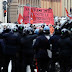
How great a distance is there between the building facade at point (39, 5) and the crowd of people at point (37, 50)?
46.0 meters

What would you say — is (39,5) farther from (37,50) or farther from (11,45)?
(37,50)

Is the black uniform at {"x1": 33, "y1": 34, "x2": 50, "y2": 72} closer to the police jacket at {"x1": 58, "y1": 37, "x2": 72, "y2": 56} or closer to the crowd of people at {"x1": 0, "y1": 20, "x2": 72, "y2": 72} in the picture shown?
the crowd of people at {"x1": 0, "y1": 20, "x2": 72, "y2": 72}

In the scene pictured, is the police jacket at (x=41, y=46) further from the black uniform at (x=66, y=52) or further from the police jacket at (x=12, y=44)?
the police jacket at (x=12, y=44)

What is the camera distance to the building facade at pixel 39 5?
56.9m

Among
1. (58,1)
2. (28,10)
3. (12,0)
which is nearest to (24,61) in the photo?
(28,10)

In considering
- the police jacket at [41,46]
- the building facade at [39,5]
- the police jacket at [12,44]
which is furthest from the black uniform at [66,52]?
the building facade at [39,5]

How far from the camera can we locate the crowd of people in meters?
8.85

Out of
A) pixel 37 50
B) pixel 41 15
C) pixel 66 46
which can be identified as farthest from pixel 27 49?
pixel 41 15

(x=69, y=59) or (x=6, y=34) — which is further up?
(x=6, y=34)

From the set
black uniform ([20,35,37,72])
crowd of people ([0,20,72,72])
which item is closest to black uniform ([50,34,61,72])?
crowd of people ([0,20,72,72])

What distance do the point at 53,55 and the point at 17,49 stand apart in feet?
3.61

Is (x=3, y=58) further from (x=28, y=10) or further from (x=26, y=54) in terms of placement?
(x=28, y=10)

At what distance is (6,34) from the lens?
9.68m

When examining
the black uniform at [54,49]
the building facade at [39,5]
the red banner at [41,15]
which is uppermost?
the building facade at [39,5]
